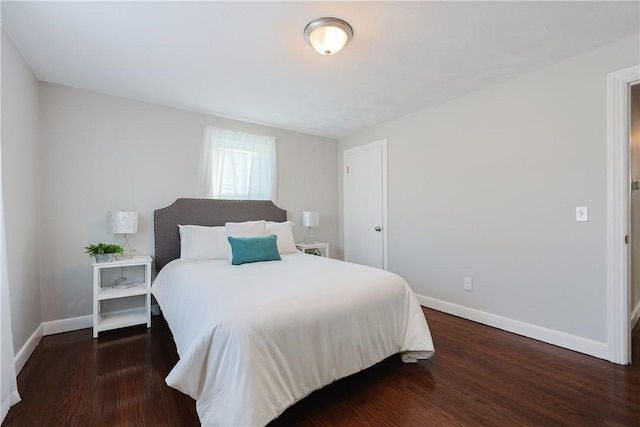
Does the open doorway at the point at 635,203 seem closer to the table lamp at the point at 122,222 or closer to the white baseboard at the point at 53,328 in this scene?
the table lamp at the point at 122,222

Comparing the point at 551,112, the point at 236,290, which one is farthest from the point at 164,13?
the point at 551,112

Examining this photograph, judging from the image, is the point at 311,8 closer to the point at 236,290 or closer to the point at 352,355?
the point at 236,290

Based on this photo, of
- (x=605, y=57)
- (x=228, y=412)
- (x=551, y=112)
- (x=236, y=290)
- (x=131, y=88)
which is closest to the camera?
(x=228, y=412)

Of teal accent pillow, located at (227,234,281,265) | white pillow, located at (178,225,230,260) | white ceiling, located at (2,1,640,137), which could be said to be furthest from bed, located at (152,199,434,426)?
white ceiling, located at (2,1,640,137)

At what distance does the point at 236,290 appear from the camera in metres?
1.78

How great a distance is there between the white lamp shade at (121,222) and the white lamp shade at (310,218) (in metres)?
2.07

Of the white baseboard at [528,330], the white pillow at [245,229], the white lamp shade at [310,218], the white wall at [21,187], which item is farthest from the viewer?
the white lamp shade at [310,218]

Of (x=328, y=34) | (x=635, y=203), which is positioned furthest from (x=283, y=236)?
(x=635, y=203)

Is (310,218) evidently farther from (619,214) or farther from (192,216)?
(619,214)

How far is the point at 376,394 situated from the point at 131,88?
11.0ft

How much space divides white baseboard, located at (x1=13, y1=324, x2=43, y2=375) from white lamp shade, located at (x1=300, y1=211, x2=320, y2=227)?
2.89m

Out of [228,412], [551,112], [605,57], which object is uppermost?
[605,57]

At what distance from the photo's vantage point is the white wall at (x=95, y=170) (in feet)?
8.87

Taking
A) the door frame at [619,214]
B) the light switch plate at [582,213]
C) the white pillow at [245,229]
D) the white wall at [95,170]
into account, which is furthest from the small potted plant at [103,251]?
the door frame at [619,214]
